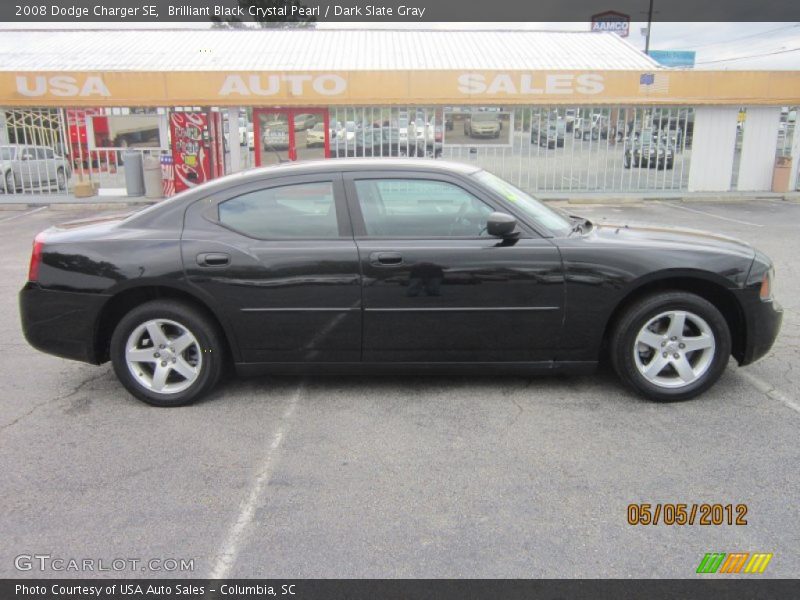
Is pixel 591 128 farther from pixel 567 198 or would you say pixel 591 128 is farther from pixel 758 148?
pixel 758 148

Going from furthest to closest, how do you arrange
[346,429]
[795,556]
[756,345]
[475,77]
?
[475,77] < [756,345] < [346,429] < [795,556]

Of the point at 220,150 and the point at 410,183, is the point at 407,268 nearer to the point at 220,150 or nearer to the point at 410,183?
the point at 410,183

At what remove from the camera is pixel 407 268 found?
4293 millimetres

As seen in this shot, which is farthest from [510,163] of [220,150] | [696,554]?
[696,554]

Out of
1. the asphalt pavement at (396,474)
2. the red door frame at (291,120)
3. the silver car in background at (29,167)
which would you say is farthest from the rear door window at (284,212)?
the silver car in background at (29,167)

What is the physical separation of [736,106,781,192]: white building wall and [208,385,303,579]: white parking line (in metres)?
18.4

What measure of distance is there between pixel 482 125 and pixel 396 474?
16269mm

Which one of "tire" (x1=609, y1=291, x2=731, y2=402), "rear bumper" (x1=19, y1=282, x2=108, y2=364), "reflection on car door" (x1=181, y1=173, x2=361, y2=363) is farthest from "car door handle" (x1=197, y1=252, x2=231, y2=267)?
"tire" (x1=609, y1=291, x2=731, y2=402)

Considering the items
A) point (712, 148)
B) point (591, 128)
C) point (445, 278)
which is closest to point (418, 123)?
point (591, 128)

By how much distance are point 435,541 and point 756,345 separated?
2.72 metres

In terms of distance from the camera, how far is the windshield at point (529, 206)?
14.7 feet

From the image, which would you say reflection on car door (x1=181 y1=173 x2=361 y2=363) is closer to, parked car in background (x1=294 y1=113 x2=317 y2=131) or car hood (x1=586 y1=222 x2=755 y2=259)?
car hood (x1=586 y1=222 x2=755 y2=259)

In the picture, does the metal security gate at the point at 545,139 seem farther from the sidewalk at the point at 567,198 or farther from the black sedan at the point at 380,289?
the black sedan at the point at 380,289

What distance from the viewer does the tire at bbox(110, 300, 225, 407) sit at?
4395 mm
